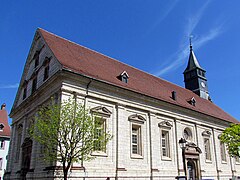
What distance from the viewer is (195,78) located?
3803cm

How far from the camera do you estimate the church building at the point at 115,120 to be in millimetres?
17703

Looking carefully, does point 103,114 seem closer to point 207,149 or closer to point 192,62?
point 207,149

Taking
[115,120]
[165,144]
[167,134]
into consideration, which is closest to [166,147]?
[165,144]

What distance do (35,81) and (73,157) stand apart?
1172cm

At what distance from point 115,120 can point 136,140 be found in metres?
3.03

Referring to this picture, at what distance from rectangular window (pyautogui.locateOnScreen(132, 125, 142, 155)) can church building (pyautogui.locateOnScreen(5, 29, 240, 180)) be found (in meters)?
0.08

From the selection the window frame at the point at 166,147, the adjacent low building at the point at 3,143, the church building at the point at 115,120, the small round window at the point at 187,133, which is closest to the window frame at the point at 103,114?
the church building at the point at 115,120

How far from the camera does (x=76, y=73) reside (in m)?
17.5

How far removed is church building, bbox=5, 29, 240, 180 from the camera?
1770 cm

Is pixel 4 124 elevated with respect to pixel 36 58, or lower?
lower

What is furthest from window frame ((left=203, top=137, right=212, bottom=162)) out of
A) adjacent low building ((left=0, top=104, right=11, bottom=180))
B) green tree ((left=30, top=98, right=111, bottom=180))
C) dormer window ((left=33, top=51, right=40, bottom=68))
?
adjacent low building ((left=0, top=104, right=11, bottom=180))

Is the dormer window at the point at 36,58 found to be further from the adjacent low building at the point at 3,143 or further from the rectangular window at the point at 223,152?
the rectangular window at the point at 223,152

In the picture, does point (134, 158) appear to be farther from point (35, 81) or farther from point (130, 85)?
point (35, 81)

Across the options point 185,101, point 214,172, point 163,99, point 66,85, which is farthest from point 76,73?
point 214,172
